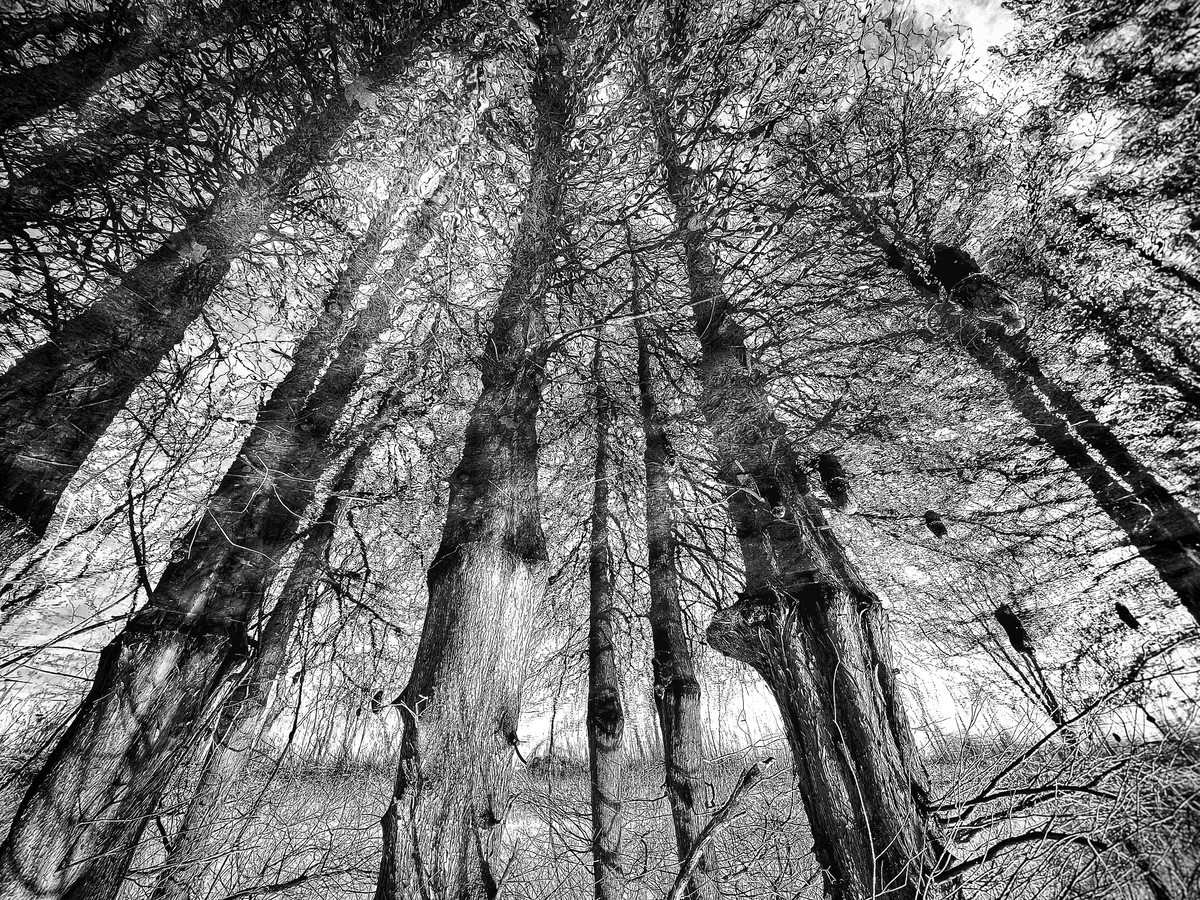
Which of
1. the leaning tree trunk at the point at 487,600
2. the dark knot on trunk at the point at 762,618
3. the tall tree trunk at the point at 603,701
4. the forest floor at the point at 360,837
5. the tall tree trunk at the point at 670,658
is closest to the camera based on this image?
the leaning tree trunk at the point at 487,600

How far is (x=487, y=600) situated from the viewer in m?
2.65

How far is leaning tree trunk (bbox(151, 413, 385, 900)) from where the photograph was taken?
10.8 ft

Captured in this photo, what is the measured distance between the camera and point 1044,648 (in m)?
4.59

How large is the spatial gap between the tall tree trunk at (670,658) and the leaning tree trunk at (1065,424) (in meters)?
2.68

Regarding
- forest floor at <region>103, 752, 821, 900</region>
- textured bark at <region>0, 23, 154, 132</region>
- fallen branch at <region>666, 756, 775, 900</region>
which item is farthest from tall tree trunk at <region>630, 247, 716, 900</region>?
textured bark at <region>0, 23, 154, 132</region>

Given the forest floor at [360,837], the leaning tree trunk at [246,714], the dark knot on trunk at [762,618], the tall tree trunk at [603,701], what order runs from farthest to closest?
the tall tree trunk at [603,701] < the forest floor at [360,837] < the leaning tree trunk at [246,714] < the dark knot on trunk at [762,618]

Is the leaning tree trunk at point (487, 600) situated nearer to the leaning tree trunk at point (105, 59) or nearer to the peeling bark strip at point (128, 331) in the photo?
the peeling bark strip at point (128, 331)

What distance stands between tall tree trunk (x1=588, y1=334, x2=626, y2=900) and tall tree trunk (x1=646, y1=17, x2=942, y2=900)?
1.21m

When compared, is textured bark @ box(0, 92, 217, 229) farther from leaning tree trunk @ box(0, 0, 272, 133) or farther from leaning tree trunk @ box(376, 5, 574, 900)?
leaning tree trunk @ box(376, 5, 574, 900)

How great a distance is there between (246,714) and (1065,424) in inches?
298

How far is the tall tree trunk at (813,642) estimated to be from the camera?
2.18 m

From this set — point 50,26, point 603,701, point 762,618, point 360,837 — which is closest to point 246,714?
point 360,837

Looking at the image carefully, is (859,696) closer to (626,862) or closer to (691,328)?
(691,328)

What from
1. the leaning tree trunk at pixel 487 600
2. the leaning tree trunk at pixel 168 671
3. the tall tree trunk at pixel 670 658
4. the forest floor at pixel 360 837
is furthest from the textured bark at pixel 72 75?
the forest floor at pixel 360 837
